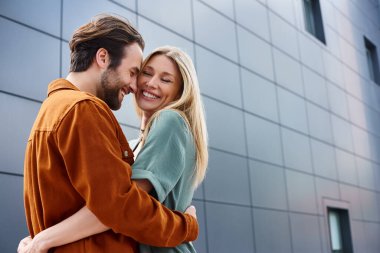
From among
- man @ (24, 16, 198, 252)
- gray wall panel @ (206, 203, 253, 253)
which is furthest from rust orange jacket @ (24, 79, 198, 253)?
gray wall panel @ (206, 203, 253, 253)

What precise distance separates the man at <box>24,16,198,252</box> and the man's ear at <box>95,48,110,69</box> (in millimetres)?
196

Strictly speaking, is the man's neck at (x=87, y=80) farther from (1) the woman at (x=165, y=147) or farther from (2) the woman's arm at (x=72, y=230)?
(2) the woman's arm at (x=72, y=230)

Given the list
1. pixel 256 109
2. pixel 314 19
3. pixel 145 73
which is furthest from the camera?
pixel 314 19

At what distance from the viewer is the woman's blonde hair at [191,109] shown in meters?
2.22

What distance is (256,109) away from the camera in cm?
998

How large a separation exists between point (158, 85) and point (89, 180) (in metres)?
1.09

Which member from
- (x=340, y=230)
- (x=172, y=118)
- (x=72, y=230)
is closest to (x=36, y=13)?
(x=172, y=118)

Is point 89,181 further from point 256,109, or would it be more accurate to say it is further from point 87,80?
point 256,109

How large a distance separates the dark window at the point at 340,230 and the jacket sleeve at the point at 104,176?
11.3 m

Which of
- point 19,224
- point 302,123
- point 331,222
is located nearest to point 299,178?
point 302,123

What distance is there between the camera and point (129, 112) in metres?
6.56

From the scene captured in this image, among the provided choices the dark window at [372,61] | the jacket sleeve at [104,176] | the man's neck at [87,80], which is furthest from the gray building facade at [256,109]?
the jacket sleeve at [104,176]

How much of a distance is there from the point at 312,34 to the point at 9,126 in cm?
1103

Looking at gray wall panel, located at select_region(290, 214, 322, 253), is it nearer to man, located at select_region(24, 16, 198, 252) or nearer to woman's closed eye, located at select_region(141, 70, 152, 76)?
woman's closed eye, located at select_region(141, 70, 152, 76)
